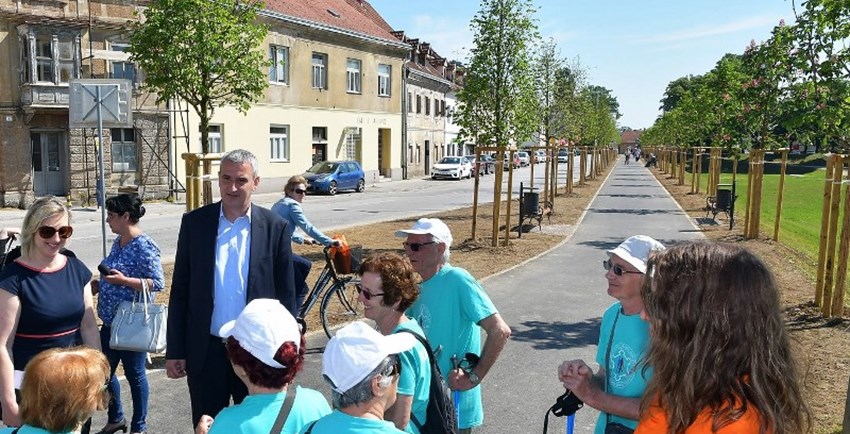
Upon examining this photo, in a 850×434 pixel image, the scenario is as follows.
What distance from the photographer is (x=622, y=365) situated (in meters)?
2.91

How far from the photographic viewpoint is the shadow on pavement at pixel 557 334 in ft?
24.6

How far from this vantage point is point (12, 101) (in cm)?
2284

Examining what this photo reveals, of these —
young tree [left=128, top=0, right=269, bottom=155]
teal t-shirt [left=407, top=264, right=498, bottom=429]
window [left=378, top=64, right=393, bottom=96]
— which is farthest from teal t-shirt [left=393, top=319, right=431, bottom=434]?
window [left=378, top=64, right=393, bottom=96]

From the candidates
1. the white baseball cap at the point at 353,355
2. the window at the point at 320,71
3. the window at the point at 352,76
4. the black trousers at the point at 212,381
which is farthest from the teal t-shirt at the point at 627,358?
the window at the point at 352,76

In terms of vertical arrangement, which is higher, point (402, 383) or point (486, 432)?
point (402, 383)

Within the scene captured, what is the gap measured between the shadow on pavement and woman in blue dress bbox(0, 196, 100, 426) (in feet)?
15.5

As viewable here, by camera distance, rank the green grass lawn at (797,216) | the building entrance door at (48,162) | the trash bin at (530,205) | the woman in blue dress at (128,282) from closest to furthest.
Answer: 1. the woman in blue dress at (128,282)
2. the green grass lawn at (797,216)
3. the trash bin at (530,205)
4. the building entrance door at (48,162)

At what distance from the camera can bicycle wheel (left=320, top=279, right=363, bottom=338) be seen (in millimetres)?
7926

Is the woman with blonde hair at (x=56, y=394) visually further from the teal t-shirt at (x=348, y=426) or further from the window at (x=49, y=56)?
the window at (x=49, y=56)

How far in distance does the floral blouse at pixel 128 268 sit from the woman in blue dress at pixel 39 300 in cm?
75

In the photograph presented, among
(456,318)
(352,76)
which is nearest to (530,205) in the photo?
(456,318)

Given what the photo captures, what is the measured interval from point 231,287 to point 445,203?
22703 millimetres

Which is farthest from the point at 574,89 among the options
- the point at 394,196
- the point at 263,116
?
the point at 263,116

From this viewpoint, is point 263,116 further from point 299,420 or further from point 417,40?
point 299,420
